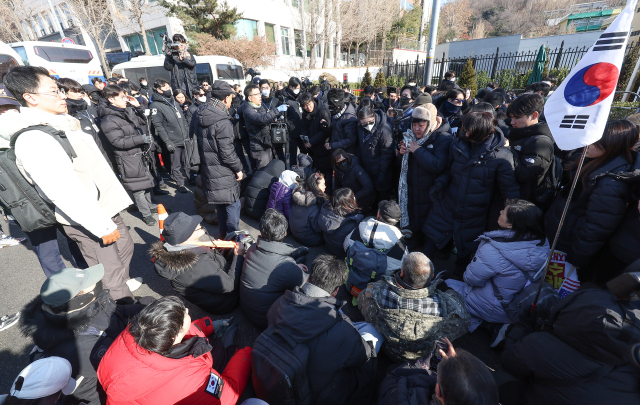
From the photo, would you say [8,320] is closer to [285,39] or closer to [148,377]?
[148,377]

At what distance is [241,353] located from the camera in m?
1.91

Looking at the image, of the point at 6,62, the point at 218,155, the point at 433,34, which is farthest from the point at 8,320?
the point at 6,62

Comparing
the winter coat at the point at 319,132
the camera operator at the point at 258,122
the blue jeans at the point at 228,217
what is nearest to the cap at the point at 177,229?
the blue jeans at the point at 228,217

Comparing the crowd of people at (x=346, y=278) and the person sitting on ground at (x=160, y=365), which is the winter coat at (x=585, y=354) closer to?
the crowd of people at (x=346, y=278)

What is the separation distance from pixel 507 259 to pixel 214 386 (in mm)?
2144

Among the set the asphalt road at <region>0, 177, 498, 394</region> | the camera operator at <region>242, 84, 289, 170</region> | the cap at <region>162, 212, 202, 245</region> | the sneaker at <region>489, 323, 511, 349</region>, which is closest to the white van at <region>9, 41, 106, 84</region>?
the asphalt road at <region>0, 177, 498, 394</region>

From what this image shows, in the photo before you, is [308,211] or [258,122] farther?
[258,122]

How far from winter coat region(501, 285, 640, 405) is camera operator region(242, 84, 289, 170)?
4.05 meters

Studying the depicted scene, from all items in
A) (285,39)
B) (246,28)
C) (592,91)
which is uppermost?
(246,28)

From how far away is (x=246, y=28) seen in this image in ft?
77.3

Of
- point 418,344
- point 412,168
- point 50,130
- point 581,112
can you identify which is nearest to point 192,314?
point 50,130

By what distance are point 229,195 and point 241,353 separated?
86.0 inches

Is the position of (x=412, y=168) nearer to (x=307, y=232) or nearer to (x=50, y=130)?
(x=307, y=232)

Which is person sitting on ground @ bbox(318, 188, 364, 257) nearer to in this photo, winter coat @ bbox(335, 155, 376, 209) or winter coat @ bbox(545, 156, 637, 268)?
winter coat @ bbox(335, 155, 376, 209)
